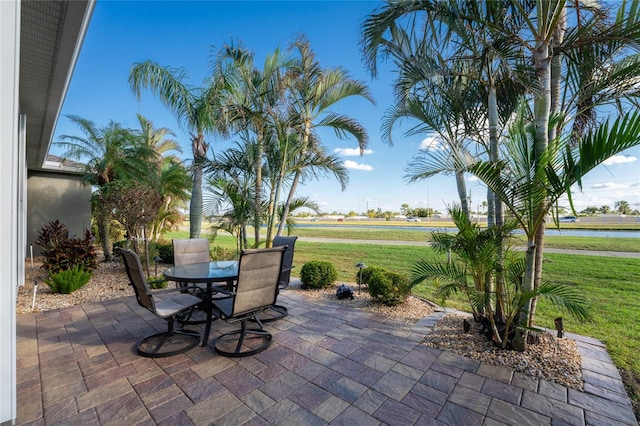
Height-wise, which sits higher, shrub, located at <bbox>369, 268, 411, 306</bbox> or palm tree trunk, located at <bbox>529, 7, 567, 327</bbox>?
palm tree trunk, located at <bbox>529, 7, 567, 327</bbox>

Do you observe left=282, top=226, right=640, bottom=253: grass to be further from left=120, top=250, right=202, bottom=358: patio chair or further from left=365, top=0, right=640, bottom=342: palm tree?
left=120, top=250, right=202, bottom=358: patio chair

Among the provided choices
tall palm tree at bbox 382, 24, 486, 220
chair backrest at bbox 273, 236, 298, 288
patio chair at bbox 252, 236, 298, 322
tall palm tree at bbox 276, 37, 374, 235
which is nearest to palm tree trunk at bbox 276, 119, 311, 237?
tall palm tree at bbox 276, 37, 374, 235

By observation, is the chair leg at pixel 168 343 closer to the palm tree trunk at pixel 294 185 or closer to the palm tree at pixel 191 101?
the palm tree trunk at pixel 294 185

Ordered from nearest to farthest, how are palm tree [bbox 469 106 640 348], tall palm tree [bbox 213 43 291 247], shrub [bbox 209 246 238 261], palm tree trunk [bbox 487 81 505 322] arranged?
palm tree [bbox 469 106 640 348], palm tree trunk [bbox 487 81 505 322], tall palm tree [bbox 213 43 291 247], shrub [bbox 209 246 238 261]

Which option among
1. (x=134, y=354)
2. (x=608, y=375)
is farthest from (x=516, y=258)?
(x=134, y=354)

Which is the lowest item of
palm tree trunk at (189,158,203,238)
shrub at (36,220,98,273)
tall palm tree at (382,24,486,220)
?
shrub at (36,220,98,273)

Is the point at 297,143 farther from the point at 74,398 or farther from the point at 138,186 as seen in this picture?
the point at 74,398

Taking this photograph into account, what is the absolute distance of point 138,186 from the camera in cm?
676

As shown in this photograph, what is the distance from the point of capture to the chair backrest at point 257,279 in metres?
2.88

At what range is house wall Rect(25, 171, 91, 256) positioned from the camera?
9.65 m

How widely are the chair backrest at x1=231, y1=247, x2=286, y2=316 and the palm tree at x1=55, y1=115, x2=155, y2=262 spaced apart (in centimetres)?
666

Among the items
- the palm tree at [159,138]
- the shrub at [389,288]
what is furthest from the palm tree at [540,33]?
the palm tree at [159,138]

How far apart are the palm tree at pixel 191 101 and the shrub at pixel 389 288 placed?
182 inches

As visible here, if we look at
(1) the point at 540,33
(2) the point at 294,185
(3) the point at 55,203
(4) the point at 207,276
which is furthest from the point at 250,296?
(3) the point at 55,203
